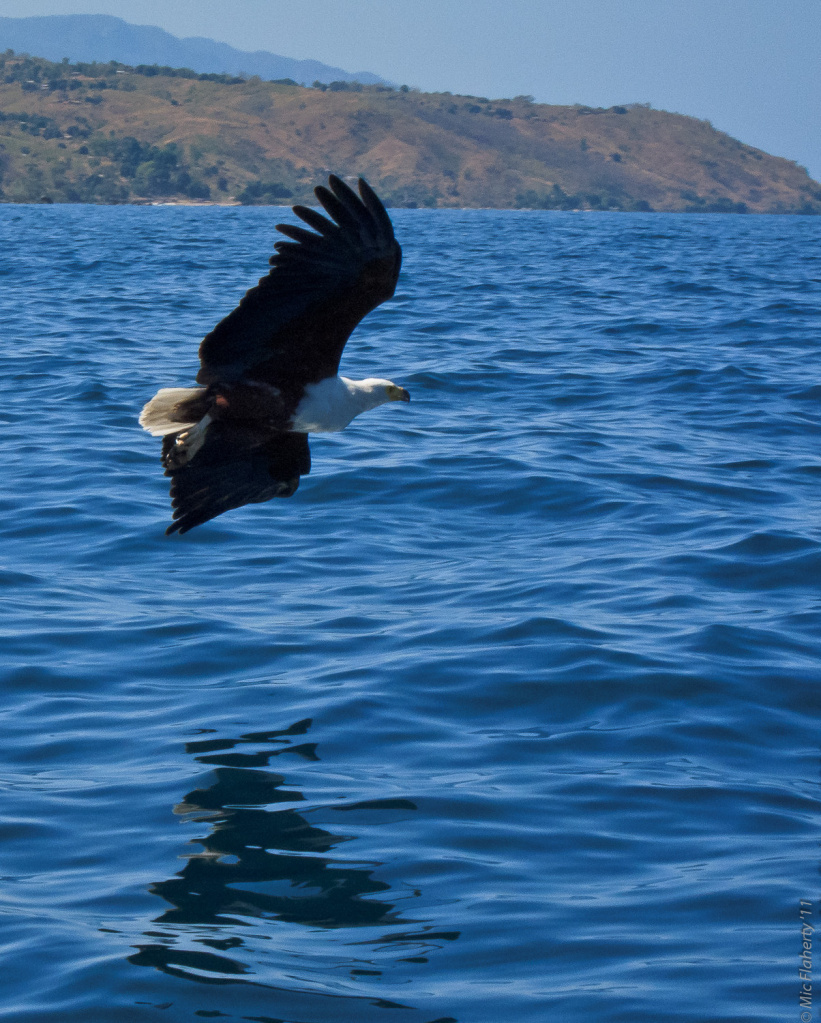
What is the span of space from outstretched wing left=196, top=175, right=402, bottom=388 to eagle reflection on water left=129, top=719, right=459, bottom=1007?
1989 mm

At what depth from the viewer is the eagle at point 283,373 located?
6.11 meters

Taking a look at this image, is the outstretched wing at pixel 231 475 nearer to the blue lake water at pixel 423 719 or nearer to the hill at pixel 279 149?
the blue lake water at pixel 423 719

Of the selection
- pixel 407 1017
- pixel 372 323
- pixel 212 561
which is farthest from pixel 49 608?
pixel 372 323

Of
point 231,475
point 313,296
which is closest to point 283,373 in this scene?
point 313,296

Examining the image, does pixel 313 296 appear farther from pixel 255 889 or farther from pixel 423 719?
pixel 255 889

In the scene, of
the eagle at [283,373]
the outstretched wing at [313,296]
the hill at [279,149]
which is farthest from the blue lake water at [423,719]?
the hill at [279,149]

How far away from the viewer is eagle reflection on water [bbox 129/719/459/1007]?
4875 millimetres

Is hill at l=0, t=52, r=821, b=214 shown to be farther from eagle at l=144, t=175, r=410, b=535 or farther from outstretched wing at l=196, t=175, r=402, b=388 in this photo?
outstretched wing at l=196, t=175, r=402, b=388

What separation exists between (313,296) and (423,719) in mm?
2245

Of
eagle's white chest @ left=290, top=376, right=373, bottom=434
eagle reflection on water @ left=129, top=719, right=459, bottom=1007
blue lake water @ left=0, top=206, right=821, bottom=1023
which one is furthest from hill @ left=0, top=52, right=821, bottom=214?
eagle reflection on water @ left=129, top=719, right=459, bottom=1007

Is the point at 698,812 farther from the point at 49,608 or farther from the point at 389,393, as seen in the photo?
the point at 49,608

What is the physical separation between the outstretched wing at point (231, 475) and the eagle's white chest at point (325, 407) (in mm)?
385

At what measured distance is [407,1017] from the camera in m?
4.53

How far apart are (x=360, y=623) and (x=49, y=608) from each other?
1.96 meters
